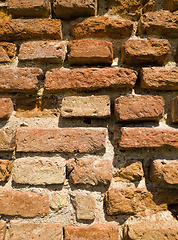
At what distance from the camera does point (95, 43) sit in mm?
754

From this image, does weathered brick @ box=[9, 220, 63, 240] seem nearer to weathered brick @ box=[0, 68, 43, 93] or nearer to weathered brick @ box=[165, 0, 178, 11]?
weathered brick @ box=[0, 68, 43, 93]

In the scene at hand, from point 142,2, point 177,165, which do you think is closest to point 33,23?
point 142,2

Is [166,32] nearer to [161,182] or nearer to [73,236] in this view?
[161,182]

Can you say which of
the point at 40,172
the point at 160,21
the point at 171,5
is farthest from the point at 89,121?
the point at 171,5

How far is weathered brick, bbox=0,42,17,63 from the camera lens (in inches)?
31.3

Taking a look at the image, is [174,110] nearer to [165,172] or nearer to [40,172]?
[165,172]

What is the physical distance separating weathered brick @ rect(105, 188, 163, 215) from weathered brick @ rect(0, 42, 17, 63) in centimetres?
73

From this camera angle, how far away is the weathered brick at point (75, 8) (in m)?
0.76

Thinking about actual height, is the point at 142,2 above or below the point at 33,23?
above

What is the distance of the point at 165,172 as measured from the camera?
70cm

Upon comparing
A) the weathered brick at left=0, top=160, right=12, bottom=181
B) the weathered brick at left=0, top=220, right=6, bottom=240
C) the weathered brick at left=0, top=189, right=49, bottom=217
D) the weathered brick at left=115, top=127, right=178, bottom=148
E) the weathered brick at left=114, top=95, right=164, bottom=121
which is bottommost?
the weathered brick at left=0, top=220, right=6, bottom=240

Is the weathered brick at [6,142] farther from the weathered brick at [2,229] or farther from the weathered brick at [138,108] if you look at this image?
the weathered brick at [138,108]

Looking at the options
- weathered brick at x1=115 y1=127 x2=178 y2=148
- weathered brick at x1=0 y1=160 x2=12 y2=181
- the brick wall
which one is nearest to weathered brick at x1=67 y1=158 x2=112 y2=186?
the brick wall

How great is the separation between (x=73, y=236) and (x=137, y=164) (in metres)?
0.38
